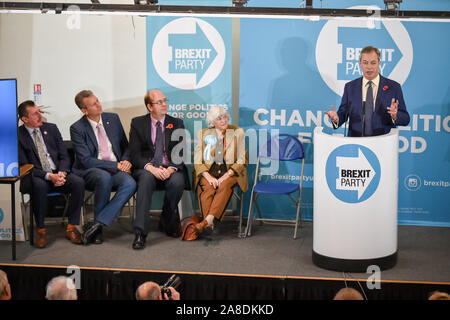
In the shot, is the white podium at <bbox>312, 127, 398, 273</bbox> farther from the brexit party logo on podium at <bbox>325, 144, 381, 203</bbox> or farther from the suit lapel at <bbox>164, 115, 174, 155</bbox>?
the suit lapel at <bbox>164, 115, 174, 155</bbox>

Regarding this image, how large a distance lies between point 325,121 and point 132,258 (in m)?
2.44

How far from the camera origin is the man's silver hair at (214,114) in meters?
5.96

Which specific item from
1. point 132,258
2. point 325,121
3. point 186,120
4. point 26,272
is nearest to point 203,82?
point 186,120

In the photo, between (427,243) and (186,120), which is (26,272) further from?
(427,243)

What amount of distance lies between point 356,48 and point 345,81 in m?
0.34

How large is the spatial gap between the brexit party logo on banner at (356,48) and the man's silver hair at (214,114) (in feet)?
3.68

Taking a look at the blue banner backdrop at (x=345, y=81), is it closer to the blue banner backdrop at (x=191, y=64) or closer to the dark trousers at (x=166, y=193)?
the blue banner backdrop at (x=191, y=64)

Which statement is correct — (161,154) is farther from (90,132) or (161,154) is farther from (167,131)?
(90,132)

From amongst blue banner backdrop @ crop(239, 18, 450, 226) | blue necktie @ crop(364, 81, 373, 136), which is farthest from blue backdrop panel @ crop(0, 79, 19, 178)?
blue necktie @ crop(364, 81, 373, 136)

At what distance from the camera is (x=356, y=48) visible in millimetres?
6246

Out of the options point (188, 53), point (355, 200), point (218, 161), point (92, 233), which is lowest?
point (92, 233)

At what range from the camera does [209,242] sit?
5.67 metres

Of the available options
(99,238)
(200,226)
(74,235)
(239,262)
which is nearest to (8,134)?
(74,235)

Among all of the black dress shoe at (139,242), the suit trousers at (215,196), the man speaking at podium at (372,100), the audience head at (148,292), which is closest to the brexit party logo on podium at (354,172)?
the man speaking at podium at (372,100)
